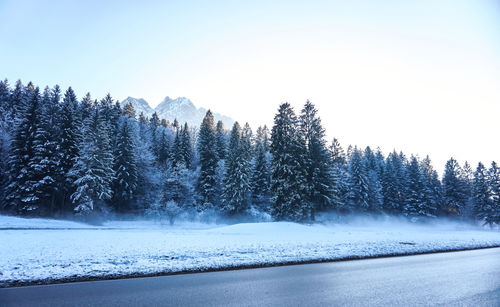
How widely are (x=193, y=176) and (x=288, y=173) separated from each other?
26331mm

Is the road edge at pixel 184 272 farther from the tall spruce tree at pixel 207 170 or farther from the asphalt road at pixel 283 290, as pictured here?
the tall spruce tree at pixel 207 170

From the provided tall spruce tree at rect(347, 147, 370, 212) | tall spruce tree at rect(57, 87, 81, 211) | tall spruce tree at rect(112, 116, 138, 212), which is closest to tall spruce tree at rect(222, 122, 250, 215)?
tall spruce tree at rect(112, 116, 138, 212)

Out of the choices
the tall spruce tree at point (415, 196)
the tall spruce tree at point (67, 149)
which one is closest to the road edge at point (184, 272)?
the tall spruce tree at point (67, 149)

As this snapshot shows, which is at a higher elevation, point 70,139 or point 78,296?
point 70,139

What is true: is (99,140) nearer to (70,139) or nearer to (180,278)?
(70,139)

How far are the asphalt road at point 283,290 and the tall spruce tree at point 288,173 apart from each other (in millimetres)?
25801

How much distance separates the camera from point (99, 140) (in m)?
40.5

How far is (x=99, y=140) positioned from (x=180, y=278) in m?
38.8

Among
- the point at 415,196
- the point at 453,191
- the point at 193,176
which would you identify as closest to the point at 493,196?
the point at 453,191

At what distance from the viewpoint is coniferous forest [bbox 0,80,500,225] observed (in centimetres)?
3612

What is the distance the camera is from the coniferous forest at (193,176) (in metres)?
36.1

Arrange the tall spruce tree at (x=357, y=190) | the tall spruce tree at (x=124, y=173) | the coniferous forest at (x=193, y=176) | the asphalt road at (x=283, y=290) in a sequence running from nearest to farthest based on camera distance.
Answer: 1. the asphalt road at (x=283, y=290)
2. the coniferous forest at (x=193, y=176)
3. the tall spruce tree at (x=124, y=173)
4. the tall spruce tree at (x=357, y=190)

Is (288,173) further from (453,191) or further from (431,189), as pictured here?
(453,191)

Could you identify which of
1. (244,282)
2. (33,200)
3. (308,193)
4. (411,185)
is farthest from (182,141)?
(244,282)
